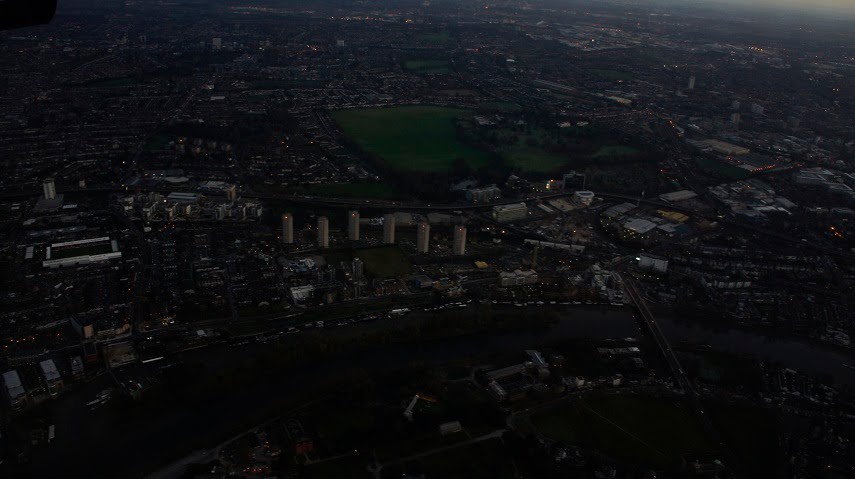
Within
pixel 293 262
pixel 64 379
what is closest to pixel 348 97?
pixel 293 262

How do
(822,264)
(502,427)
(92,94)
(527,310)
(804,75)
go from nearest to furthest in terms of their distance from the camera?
1. (502,427)
2. (527,310)
3. (822,264)
4. (92,94)
5. (804,75)

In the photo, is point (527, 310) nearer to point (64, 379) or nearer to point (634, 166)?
point (64, 379)

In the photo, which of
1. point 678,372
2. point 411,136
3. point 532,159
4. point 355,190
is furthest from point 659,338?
point 411,136

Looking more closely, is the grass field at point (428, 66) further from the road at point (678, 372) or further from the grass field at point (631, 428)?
the grass field at point (631, 428)

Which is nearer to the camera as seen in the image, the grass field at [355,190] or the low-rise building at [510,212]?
the low-rise building at [510,212]

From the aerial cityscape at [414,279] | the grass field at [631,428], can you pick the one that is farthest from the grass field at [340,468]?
the grass field at [631,428]

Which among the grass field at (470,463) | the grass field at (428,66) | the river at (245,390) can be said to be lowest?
the river at (245,390)
